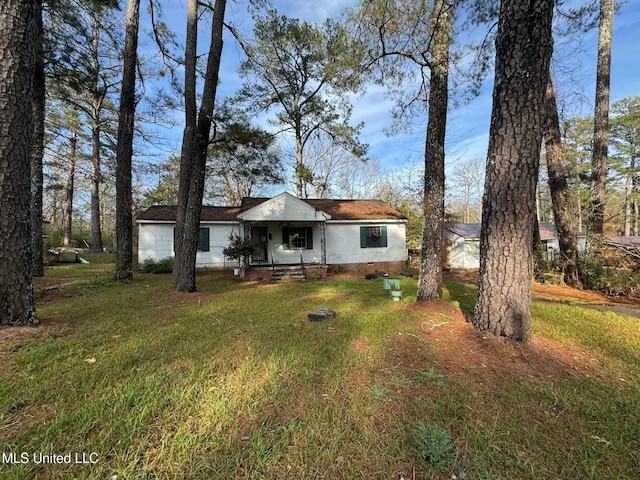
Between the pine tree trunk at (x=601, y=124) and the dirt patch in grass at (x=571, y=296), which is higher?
the pine tree trunk at (x=601, y=124)

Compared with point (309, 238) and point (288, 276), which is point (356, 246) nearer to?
point (309, 238)

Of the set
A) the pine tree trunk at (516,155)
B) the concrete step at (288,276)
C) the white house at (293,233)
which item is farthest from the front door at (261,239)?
the pine tree trunk at (516,155)

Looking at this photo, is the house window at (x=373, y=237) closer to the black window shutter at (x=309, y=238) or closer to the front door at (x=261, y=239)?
the black window shutter at (x=309, y=238)

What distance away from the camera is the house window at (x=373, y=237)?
1454 cm

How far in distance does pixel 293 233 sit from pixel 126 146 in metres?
7.64

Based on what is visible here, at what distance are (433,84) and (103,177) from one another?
20840 mm

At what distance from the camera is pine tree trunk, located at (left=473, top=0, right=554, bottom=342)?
321cm

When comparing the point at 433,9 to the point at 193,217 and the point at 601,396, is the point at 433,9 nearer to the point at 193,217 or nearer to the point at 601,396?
the point at 601,396

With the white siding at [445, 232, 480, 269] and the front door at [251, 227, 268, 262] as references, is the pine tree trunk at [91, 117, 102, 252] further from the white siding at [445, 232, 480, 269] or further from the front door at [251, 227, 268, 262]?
the white siding at [445, 232, 480, 269]

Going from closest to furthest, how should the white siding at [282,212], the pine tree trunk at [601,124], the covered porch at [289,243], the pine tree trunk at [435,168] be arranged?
1. the pine tree trunk at [435,168]
2. the pine tree trunk at [601,124]
3. the white siding at [282,212]
4. the covered porch at [289,243]

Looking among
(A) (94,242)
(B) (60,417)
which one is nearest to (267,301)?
(B) (60,417)

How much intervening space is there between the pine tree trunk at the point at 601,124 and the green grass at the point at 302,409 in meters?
7.06

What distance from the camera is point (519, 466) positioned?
5.56 feet

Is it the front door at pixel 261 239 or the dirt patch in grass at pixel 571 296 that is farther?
the front door at pixel 261 239
